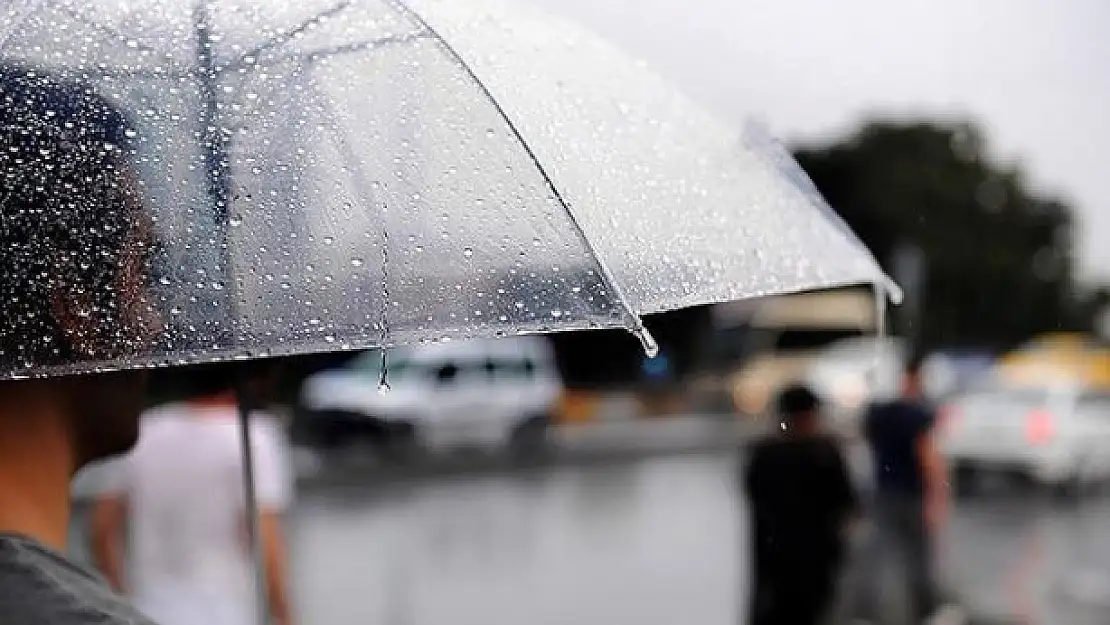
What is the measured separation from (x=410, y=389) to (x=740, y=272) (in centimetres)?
1849

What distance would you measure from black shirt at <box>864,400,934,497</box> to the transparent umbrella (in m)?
5.54

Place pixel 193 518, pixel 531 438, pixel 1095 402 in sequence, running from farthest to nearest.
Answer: pixel 531 438
pixel 1095 402
pixel 193 518

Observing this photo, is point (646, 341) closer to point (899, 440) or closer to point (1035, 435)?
point (899, 440)

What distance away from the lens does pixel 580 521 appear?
47.6 feet

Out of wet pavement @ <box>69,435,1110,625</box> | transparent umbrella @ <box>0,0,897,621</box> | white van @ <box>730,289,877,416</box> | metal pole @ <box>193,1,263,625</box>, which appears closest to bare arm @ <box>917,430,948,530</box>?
wet pavement @ <box>69,435,1110,625</box>

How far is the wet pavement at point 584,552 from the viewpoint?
9.94 metres

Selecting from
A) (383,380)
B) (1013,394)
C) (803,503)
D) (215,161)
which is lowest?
(1013,394)

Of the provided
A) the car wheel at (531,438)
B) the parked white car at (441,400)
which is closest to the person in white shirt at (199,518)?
the parked white car at (441,400)

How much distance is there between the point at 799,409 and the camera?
208 inches

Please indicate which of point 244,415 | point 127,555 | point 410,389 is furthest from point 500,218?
point 410,389

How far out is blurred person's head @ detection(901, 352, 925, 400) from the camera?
786cm

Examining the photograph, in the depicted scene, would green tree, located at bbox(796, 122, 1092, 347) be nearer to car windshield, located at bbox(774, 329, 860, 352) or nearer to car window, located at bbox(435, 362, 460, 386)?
car windshield, located at bbox(774, 329, 860, 352)

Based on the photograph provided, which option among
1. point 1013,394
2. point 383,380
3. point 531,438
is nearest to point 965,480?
point 1013,394

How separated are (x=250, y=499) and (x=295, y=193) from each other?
1435mm
